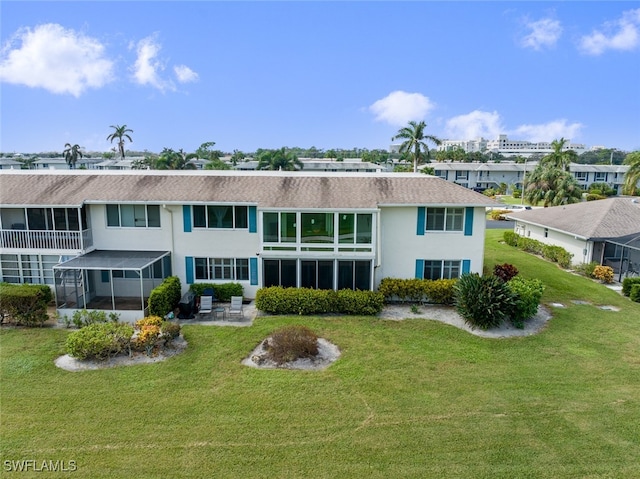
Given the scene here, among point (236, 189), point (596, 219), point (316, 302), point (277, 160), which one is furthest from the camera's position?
point (277, 160)

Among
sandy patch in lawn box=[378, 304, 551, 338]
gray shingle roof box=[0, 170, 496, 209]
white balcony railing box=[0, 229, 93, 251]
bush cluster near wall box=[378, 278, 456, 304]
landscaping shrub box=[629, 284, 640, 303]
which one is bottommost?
sandy patch in lawn box=[378, 304, 551, 338]

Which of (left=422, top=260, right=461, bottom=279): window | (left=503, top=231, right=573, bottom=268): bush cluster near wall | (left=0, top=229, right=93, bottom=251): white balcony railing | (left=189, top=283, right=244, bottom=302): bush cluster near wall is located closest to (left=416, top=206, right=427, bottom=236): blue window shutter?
(left=422, top=260, right=461, bottom=279): window

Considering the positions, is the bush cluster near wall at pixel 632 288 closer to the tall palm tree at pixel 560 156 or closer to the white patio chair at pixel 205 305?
the white patio chair at pixel 205 305

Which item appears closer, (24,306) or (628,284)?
(24,306)

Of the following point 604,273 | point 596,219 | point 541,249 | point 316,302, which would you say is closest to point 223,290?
point 316,302

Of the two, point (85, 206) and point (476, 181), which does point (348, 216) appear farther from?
point (476, 181)

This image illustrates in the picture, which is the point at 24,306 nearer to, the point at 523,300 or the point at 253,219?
the point at 253,219

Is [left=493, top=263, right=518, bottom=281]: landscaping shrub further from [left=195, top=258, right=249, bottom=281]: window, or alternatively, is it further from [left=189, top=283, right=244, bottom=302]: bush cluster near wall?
[left=189, top=283, right=244, bottom=302]: bush cluster near wall
